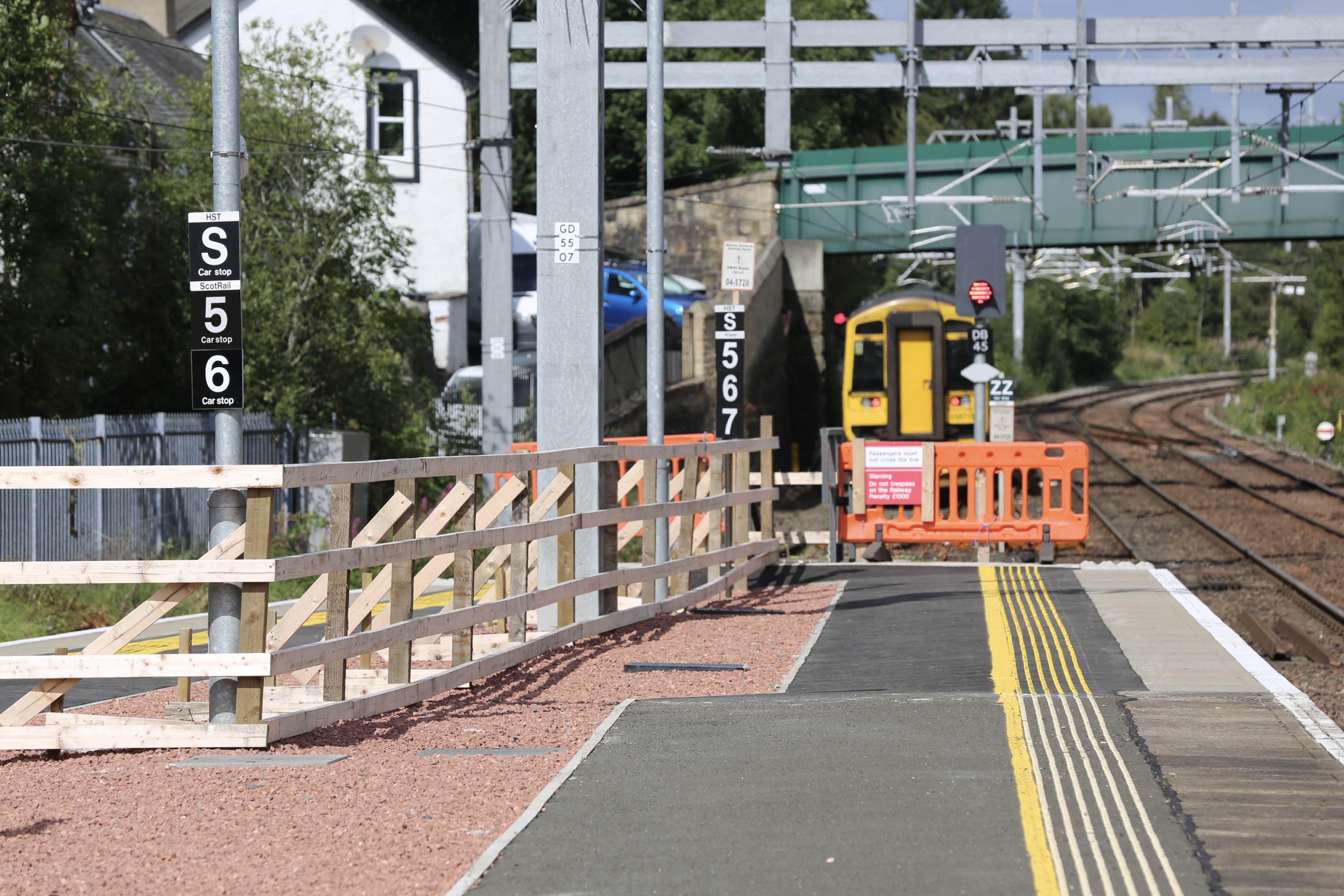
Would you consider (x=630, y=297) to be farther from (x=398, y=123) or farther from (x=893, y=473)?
(x=893, y=473)

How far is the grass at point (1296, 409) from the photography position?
126 ft

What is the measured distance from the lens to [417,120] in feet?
105

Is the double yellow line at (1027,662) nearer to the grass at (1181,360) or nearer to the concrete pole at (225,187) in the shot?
the concrete pole at (225,187)

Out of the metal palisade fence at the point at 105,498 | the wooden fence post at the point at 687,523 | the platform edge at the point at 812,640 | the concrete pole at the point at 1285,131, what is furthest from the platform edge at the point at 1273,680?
the concrete pole at the point at 1285,131


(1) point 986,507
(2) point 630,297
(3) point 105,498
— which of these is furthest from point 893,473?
(2) point 630,297

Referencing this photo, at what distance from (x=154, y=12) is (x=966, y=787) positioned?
32.7m

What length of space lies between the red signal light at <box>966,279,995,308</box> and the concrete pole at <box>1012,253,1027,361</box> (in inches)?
1445

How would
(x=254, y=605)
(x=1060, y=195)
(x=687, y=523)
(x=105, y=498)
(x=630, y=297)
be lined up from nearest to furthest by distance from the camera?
(x=254, y=605)
(x=687, y=523)
(x=105, y=498)
(x=630, y=297)
(x=1060, y=195)

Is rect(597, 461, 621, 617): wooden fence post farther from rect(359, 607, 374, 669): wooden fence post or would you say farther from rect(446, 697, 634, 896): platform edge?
rect(446, 697, 634, 896): platform edge

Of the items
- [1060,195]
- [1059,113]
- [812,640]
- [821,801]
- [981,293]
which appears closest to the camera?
[821,801]

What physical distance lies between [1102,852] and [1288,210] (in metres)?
36.6

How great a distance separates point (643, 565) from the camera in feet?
39.1

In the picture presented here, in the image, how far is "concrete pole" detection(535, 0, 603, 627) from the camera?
11586 mm

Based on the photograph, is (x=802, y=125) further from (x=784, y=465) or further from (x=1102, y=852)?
(x=1102, y=852)
